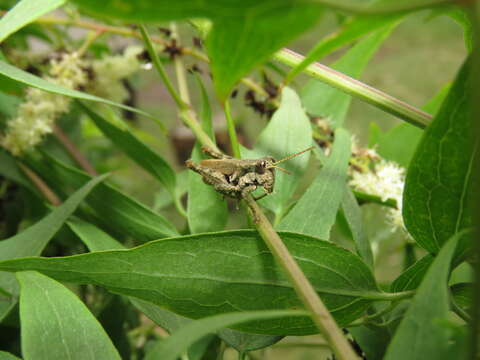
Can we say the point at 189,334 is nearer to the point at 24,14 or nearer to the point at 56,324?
the point at 56,324

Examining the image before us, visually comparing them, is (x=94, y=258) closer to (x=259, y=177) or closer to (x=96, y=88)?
(x=259, y=177)

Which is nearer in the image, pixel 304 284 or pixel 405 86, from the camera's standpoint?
pixel 304 284

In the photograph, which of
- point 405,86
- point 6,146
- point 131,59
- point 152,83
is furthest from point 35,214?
point 152,83

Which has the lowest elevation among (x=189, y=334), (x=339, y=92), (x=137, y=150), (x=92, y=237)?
(x=189, y=334)

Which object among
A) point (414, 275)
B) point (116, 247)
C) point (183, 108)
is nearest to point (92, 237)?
point (116, 247)

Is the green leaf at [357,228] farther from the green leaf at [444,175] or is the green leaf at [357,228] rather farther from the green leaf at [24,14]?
the green leaf at [24,14]

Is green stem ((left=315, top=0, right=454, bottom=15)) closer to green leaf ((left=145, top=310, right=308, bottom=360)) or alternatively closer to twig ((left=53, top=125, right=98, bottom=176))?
green leaf ((left=145, top=310, right=308, bottom=360))
